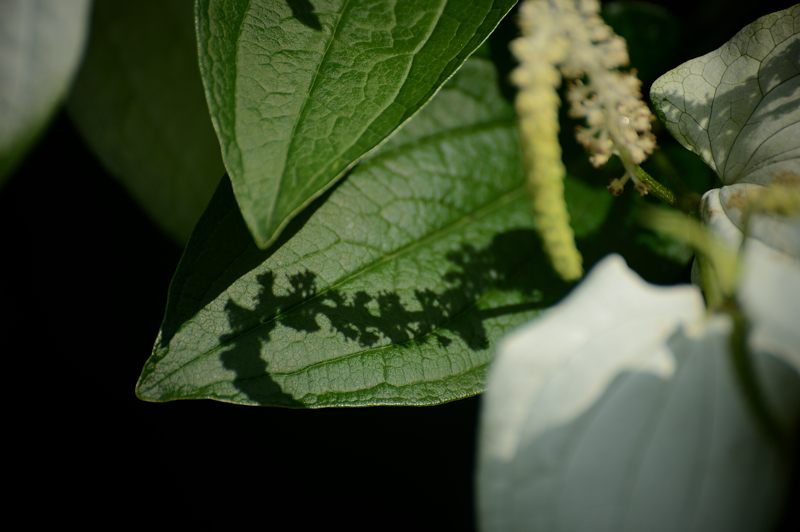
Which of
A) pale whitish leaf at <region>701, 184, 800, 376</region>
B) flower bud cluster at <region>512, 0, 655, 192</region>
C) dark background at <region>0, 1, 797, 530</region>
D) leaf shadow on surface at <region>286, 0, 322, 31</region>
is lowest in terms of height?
dark background at <region>0, 1, 797, 530</region>

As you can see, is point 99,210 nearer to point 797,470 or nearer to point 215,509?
point 215,509

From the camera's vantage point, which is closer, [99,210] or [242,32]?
[242,32]

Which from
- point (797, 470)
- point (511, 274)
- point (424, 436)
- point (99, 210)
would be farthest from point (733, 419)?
point (99, 210)

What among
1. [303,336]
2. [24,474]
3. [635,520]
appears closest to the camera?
[635,520]

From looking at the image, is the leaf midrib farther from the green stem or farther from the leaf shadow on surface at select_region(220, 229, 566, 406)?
the green stem

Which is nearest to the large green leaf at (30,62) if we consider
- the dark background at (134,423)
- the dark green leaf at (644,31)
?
the dark background at (134,423)

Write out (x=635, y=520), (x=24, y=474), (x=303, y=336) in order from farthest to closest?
(x=24, y=474) < (x=303, y=336) < (x=635, y=520)

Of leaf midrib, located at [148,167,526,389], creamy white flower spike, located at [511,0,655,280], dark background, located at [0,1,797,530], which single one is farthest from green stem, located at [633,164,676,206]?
dark background, located at [0,1,797,530]

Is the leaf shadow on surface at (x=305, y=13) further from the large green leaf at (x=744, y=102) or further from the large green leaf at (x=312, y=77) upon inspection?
the large green leaf at (x=744, y=102)
